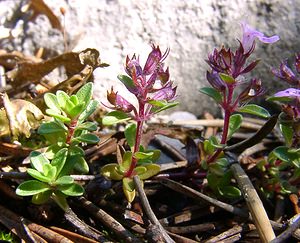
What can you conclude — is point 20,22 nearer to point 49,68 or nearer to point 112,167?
point 49,68

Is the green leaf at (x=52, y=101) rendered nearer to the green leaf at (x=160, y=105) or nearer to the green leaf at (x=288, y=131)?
the green leaf at (x=160, y=105)

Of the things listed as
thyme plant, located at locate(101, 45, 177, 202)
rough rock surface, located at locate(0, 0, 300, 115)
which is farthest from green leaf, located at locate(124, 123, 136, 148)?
rough rock surface, located at locate(0, 0, 300, 115)

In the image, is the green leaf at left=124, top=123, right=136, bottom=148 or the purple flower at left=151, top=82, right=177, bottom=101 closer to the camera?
the purple flower at left=151, top=82, right=177, bottom=101

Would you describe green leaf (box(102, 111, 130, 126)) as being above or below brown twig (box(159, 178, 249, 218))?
above

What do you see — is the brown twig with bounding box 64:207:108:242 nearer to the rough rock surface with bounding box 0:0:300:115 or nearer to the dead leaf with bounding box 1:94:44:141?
the dead leaf with bounding box 1:94:44:141

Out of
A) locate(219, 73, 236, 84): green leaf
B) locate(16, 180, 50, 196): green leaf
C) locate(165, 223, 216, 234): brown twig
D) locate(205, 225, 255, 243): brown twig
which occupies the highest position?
locate(219, 73, 236, 84): green leaf

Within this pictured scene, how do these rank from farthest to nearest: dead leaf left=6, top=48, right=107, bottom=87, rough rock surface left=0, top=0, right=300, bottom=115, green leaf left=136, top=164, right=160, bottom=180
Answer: rough rock surface left=0, top=0, right=300, bottom=115 < dead leaf left=6, top=48, right=107, bottom=87 < green leaf left=136, top=164, right=160, bottom=180
